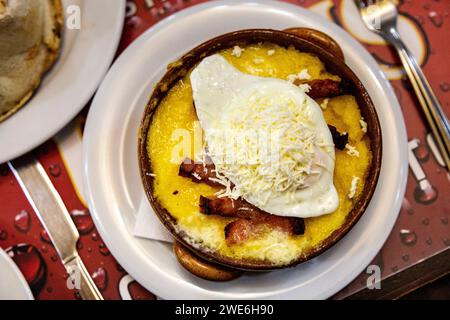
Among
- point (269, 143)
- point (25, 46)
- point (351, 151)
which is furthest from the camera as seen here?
point (25, 46)

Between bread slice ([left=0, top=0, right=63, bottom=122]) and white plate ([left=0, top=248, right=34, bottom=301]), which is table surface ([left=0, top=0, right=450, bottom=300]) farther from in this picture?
bread slice ([left=0, top=0, right=63, bottom=122])

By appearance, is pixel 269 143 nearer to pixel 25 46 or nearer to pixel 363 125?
pixel 363 125

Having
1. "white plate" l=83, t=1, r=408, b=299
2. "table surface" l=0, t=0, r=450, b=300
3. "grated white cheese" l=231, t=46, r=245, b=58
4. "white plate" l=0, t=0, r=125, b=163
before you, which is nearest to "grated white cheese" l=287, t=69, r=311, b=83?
"grated white cheese" l=231, t=46, r=245, b=58

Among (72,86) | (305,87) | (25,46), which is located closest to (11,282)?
(72,86)

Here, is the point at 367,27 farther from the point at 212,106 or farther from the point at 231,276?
the point at 231,276

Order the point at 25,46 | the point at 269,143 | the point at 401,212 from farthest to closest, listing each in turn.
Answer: the point at 401,212 < the point at 25,46 < the point at 269,143

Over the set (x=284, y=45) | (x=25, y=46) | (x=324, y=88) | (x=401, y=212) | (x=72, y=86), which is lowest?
(x=401, y=212)

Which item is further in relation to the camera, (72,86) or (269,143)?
(72,86)
